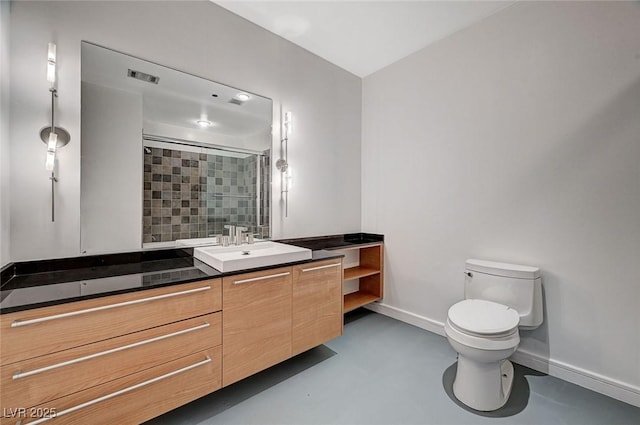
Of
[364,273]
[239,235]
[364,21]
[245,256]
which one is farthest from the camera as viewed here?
[364,273]

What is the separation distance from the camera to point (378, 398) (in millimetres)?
1626

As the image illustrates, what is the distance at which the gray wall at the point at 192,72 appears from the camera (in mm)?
1402

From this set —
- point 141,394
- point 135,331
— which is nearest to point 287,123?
point 135,331

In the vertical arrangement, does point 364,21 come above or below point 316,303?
above

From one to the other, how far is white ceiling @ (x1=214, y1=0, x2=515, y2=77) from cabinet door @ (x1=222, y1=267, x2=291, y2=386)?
2005 millimetres

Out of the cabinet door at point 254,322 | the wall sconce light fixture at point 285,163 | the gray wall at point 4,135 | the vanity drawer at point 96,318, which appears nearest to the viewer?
the vanity drawer at point 96,318

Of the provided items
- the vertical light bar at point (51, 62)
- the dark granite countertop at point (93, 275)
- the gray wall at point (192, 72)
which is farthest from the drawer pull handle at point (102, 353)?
the vertical light bar at point (51, 62)

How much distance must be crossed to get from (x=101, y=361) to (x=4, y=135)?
47.3 inches

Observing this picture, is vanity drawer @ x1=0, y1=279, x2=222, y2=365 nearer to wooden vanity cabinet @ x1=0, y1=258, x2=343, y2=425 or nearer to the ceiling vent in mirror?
wooden vanity cabinet @ x1=0, y1=258, x2=343, y2=425

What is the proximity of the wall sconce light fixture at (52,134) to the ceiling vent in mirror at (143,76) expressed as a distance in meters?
0.36

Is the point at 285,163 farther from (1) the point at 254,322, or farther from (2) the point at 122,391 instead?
(2) the point at 122,391

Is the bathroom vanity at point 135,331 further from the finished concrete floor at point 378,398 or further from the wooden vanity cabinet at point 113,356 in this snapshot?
the finished concrete floor at point 378,398

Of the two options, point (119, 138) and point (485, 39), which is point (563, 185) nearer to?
point (485, 39)

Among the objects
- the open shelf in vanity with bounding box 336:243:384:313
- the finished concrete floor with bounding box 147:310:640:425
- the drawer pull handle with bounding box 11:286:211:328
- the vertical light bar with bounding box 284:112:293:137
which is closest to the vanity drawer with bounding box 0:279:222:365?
the drawer pull handle with bounding box 11:286:211:328
